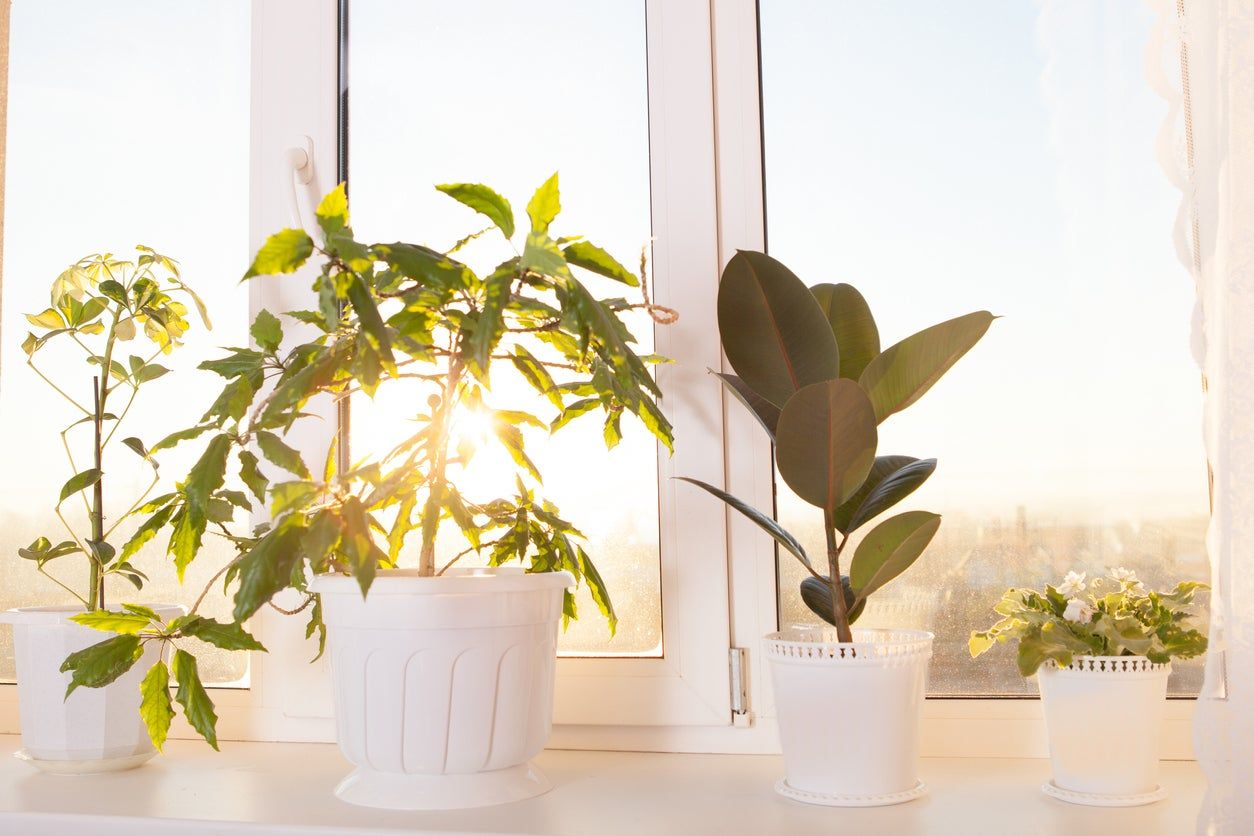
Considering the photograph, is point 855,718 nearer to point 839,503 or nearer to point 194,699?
point 839,503

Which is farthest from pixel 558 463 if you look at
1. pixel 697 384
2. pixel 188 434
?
pixel 188 434

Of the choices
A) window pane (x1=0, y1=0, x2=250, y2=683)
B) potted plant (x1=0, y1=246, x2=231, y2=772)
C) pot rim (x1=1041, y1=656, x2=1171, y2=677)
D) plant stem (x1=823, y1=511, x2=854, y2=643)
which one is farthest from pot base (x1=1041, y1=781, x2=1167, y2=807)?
window pane (x1=0, y1=0, x2=250, y2=683)

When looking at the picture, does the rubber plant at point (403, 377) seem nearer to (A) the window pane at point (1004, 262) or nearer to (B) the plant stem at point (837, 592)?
(B) the plant stem at point (837, 592)

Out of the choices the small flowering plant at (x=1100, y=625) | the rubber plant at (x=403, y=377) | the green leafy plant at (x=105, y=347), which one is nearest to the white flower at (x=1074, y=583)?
the small flowering plant at (x=1100, y=625)

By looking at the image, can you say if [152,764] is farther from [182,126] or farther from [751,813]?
[182,126]

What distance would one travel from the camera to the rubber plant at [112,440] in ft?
3.58

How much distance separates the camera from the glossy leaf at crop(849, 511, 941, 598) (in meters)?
1.03

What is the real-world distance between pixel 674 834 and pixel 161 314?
94cm

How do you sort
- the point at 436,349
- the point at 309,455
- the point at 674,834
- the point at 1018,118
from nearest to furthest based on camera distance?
the point at 674,834 < the point at 436,349 < the point at 1018,118 < the point at 309,455

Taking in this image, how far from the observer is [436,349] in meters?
1.07

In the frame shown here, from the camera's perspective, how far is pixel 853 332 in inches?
44.7

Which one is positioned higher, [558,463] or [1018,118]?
[1018,118]

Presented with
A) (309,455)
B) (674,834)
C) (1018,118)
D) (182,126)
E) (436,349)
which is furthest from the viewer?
(182,126)

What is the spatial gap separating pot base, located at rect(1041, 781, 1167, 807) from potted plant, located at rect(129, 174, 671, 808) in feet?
1.70
